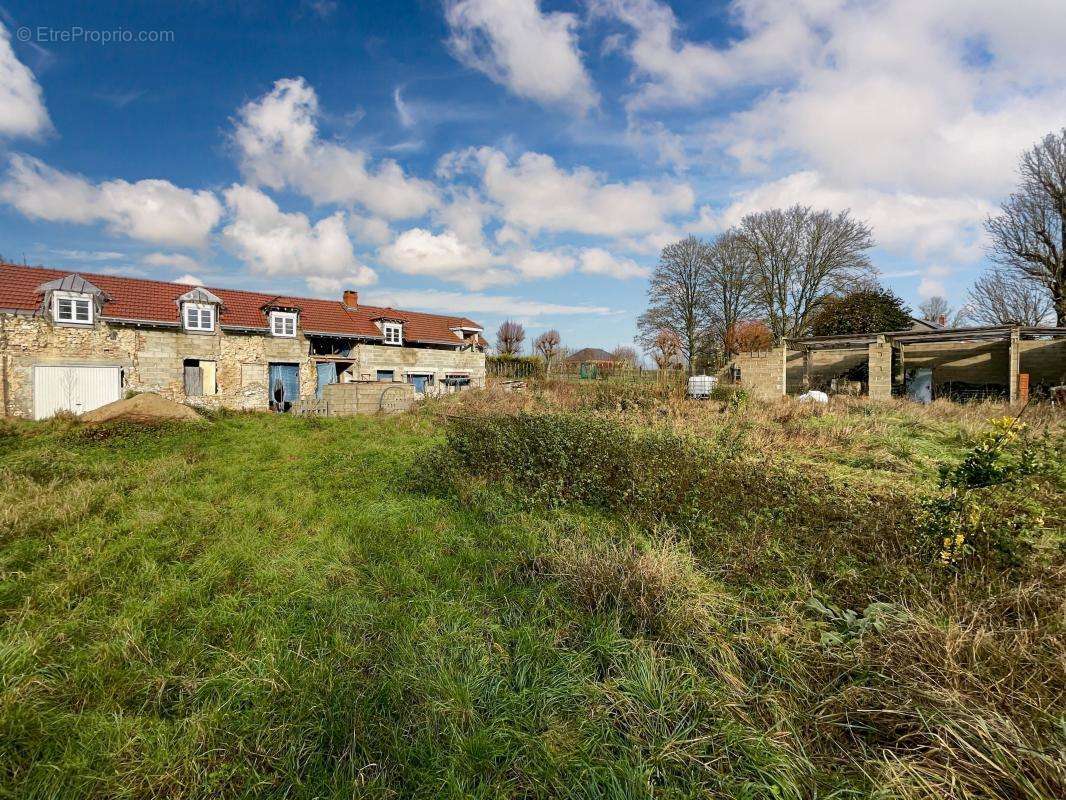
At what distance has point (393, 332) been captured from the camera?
27953 mm

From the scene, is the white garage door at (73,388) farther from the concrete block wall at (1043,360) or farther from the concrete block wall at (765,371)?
the concrete block wall at (1043,360)

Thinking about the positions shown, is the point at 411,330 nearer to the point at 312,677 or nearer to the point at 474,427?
the point at 474,427

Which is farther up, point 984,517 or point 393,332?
point 393,332

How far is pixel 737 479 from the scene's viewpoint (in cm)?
568

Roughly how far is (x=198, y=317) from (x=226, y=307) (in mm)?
1554

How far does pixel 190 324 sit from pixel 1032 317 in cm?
4709

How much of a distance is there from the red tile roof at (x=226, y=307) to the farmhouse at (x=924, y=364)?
19531 mm

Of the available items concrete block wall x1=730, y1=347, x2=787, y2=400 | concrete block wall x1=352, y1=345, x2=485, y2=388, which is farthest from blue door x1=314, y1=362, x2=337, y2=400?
concrete block wall x1=730, y1=347, x2=787, y2=400

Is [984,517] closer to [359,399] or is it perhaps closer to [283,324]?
[359,399]

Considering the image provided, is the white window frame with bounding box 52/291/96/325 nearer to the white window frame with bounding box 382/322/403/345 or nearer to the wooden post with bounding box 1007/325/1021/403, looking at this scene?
the white window frame with bounding box 382/322/403/345

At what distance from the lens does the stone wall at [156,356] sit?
1684 cm

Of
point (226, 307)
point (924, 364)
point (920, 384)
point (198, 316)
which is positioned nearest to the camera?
point (198, 316)

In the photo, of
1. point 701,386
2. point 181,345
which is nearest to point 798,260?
point 701,386

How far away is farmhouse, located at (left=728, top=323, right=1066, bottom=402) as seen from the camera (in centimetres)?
1881
